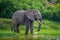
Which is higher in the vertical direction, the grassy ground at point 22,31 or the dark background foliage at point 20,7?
the dark background foliage at point 20,7

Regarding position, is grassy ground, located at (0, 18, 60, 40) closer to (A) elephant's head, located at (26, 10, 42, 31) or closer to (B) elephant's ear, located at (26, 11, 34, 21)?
(A) elephant's head, located at (26, 10, 42, 31)

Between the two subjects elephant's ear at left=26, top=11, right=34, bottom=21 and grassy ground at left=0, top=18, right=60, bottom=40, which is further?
elephant's ear at left=26, top=11, right=34, bottom=21

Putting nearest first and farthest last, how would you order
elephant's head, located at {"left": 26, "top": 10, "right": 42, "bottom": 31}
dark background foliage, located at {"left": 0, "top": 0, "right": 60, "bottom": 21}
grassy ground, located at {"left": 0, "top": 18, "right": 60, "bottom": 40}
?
grassy ground, located at {"left": 0, "top": 18, "right": 60, "bottom": 40}
elephant's head, located at {"left": 26, "top": 10, "right": 42, "bottom": 31}
dark background foliage, located at {"left": 0, "top": 0, "right": 60, "bottom": 21}

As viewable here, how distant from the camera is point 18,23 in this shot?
3212cm

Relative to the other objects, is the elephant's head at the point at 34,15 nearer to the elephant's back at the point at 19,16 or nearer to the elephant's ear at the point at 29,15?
the elephant's ear at the point at 29,15

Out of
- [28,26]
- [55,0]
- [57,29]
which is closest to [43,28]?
[57,29]

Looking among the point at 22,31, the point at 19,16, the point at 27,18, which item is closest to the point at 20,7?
the point at 22,31

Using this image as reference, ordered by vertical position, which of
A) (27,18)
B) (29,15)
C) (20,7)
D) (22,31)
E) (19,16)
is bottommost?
(22,31)

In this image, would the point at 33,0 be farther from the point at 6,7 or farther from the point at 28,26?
the point at 28,26

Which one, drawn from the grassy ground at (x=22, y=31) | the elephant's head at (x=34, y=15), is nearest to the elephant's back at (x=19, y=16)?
the elephant's head at (x=34, y=15)

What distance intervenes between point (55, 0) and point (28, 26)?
27.8 m

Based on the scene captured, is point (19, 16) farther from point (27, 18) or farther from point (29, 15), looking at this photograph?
point (29, 15)

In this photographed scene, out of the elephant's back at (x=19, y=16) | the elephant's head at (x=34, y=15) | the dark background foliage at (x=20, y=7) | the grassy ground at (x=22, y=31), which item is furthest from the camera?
the dark background foliage at (x=20, y=7)

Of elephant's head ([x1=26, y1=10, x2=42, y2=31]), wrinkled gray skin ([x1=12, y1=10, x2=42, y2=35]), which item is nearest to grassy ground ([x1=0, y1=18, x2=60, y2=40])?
wrinkled gray skin ([x1=12, y1=10, x2=42, y2=35])
